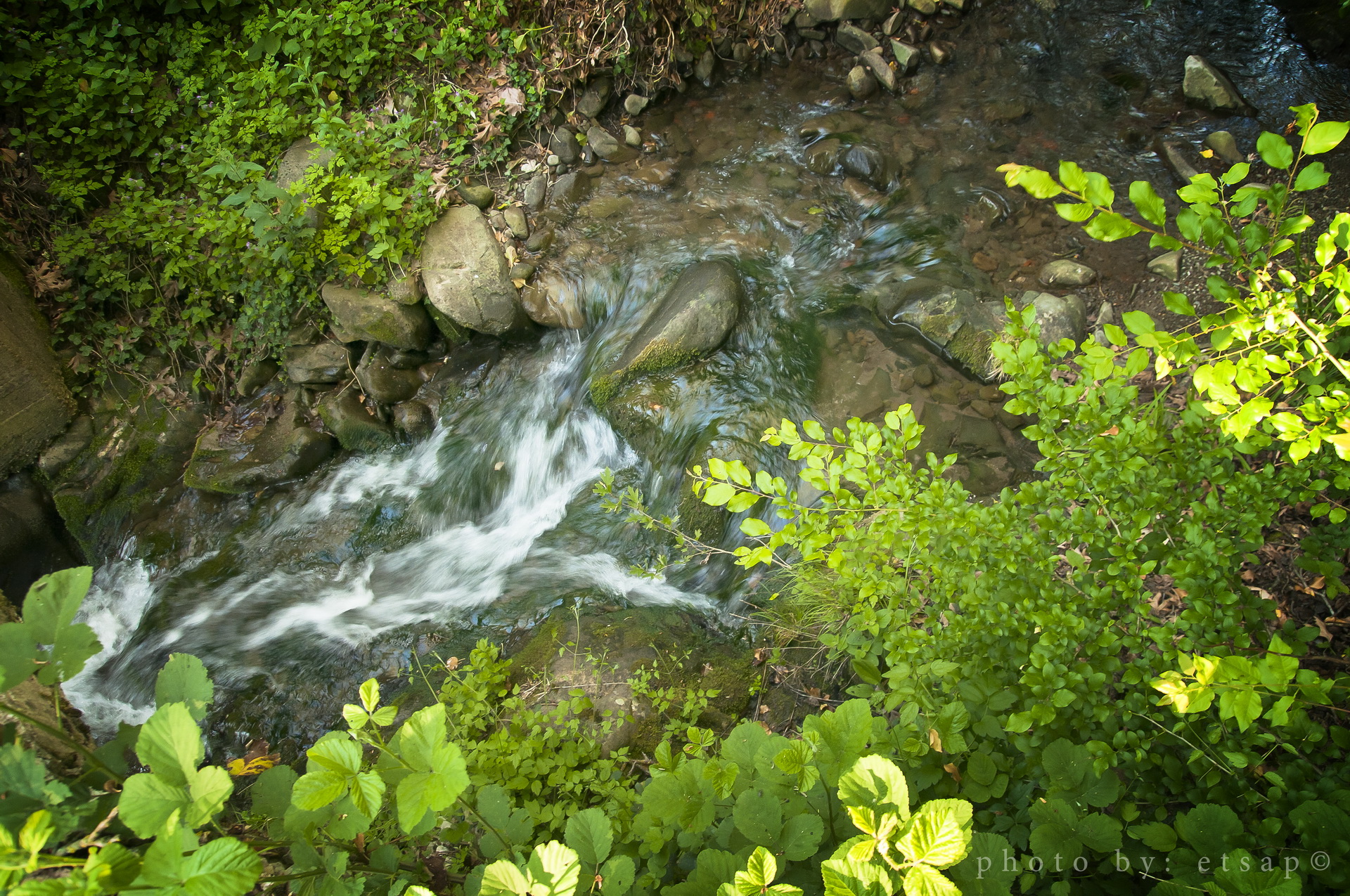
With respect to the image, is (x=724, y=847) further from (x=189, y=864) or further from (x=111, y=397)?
(x=111, y=397)

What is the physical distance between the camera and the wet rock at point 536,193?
5324mm

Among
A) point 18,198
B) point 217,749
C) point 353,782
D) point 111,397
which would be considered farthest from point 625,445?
point 18,198

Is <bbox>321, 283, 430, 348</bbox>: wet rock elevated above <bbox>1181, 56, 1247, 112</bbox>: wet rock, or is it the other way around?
<bbox>321, 283, 430, 348</bbox>: wet rock

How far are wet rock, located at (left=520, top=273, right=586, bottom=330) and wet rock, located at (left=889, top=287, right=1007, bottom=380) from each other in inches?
89.3

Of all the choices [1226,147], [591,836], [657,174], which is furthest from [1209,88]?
[591,836]

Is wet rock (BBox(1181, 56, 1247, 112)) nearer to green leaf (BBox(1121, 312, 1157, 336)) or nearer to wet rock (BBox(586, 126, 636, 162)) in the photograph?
wet rock (BBox(586, 126, 636, 162))

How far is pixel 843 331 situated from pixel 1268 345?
121 inches

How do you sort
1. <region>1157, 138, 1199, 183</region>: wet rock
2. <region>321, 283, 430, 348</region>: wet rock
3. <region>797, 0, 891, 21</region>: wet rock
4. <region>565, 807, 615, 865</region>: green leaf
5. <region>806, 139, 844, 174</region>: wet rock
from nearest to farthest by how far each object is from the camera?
<region>565, 807, 615, 865</region>: green leaf → <region>1157, 138, 1199, 183</region>: wet rock → <region>321, 283, 430, 348</region>: wet rock → <region>806, 139, 844, 174</region>: wet rock → <region>797, 0, 891, 21</region>: wet rock

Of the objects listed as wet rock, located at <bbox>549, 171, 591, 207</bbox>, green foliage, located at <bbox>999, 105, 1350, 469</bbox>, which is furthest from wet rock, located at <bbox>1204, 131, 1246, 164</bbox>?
wet rock, located at <bbox>549, 171, 591, 207</bbox>

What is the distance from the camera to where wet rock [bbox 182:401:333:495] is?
487 cm

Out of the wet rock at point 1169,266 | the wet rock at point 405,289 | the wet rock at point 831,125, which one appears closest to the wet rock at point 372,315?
the wet rock at point 405,289

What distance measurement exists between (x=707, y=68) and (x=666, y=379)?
322 cm

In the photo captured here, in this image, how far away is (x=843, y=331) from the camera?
4531 mm

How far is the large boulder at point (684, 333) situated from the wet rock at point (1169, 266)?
255 centimetres
